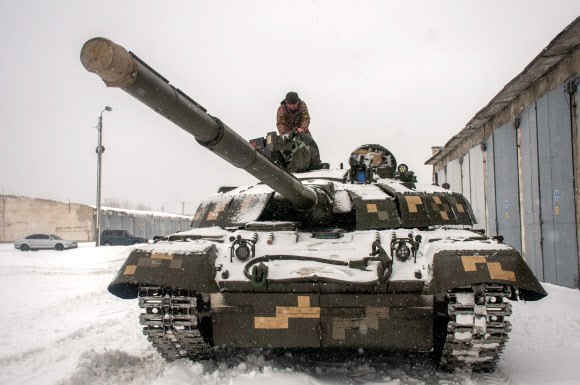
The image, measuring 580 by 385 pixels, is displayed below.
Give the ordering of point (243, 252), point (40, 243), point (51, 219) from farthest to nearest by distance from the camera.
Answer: point (51, 219)
point (40, 243)
point (243, 252)

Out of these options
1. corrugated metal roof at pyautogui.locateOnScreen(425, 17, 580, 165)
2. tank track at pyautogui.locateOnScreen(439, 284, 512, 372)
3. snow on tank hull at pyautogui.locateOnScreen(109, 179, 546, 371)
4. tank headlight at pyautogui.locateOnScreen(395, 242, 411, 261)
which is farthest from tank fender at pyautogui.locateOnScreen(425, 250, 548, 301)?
corrugated metal roof at pyautogui.locateOnScreen(425, 17, 580, 165)

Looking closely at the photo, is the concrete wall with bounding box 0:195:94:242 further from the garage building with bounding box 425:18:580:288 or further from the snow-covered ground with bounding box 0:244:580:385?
the garage building with bounding box 425:18:580:288

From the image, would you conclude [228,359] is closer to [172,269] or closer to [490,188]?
[172,269]

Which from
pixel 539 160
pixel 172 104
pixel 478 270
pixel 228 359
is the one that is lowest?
pixel 228 359

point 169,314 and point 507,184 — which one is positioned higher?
point 507,184

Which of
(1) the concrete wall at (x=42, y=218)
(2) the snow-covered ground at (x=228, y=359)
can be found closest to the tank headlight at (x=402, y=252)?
(2) the snow-covered ground at (x=228, y=359)

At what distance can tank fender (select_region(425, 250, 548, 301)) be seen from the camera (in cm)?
415

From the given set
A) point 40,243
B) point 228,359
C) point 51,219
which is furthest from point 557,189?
point 51,219

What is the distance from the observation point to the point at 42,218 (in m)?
37.5

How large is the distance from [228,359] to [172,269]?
1.48 metres

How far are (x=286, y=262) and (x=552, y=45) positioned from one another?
288 inches

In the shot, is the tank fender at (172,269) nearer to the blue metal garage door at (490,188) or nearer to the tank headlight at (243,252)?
the tank headlight at (243,252)

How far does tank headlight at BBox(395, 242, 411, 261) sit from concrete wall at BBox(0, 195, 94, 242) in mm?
38142

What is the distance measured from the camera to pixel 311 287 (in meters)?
4.46
